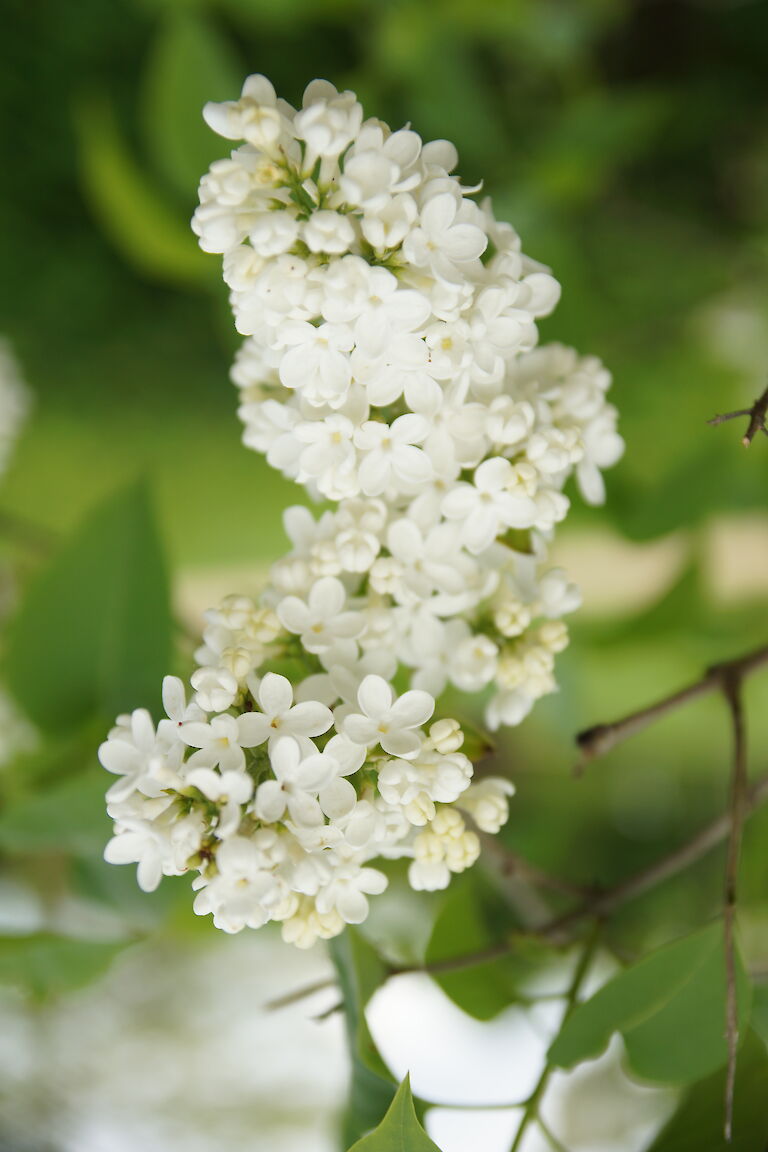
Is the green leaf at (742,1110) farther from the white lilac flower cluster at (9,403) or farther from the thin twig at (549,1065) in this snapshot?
the white lilac flower cluster at (9,403)

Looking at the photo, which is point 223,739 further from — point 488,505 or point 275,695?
point 488,505

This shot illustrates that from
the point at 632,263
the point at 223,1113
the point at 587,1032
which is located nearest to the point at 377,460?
the point at 587,1032

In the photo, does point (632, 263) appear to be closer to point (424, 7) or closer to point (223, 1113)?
point (424, 7)

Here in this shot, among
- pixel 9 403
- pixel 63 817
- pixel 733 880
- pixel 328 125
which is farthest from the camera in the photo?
pixel 9 403

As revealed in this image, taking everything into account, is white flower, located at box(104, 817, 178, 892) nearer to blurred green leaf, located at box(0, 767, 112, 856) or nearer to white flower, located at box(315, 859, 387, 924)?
white flower, located at box(315, 859, 387, 924)

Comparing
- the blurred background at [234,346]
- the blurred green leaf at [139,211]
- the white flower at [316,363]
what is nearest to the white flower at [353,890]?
the white flower at [316,363]

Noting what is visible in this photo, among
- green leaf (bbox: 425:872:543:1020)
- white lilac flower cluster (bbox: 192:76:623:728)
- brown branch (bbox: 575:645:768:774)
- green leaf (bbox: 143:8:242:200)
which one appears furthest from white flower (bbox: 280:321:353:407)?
green leaf (bbox: 143:8:242:200)

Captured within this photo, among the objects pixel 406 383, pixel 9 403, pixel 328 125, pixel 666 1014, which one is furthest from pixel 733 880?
pixel 9 403

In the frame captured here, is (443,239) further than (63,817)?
No
